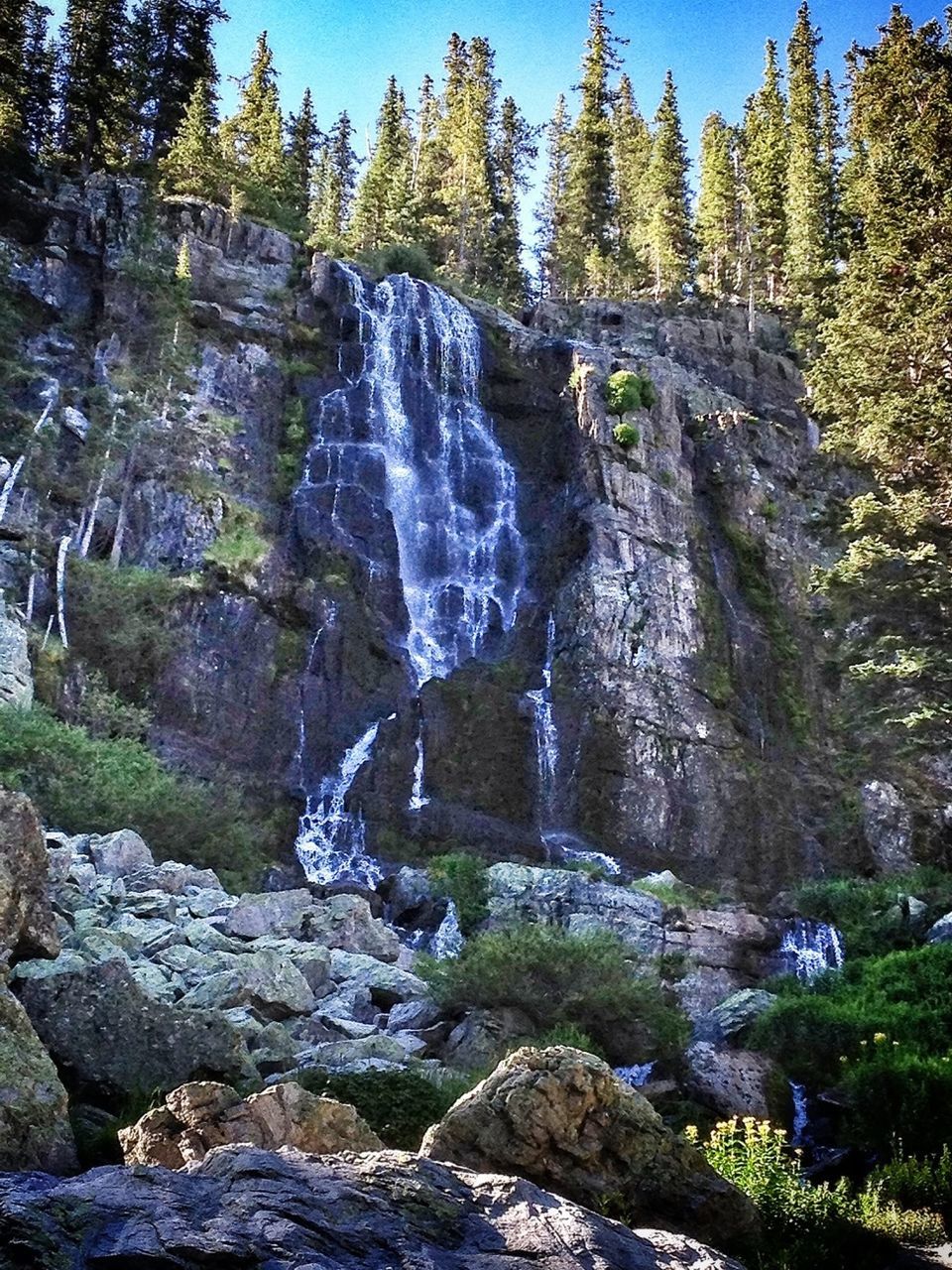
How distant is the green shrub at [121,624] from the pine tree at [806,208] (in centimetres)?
2754

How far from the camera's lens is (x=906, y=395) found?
2097 centimetres

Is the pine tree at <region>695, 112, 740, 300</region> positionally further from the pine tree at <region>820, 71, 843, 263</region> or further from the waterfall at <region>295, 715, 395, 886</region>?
the waterfall at <region>295, 715, 395, 886</region>

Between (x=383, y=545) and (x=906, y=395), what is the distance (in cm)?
1638

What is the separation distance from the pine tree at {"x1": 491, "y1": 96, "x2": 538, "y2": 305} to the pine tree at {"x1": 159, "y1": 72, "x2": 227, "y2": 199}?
45.4 ft

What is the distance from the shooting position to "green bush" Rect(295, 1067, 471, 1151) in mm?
9711

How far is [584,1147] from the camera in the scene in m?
7.61

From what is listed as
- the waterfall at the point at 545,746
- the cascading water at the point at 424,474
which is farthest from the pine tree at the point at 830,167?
the waterfall at the point at 545,746

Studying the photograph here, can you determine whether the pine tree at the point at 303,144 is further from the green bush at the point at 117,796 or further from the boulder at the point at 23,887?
the boulder at the point at 23,887

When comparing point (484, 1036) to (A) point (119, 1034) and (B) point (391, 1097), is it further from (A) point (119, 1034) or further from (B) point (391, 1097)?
(A) point (119, 1034)

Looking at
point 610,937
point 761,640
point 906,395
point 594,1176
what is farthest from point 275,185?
point 594,1176

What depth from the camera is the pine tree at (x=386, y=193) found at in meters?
47.0

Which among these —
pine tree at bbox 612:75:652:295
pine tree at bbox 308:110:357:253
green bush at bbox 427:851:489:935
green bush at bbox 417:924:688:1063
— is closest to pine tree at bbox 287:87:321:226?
pine tree at bbox 308:110:357:253

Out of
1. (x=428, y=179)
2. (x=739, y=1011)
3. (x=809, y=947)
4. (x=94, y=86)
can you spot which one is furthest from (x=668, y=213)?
(x=739, y=1011)

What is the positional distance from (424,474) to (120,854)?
1965cm
